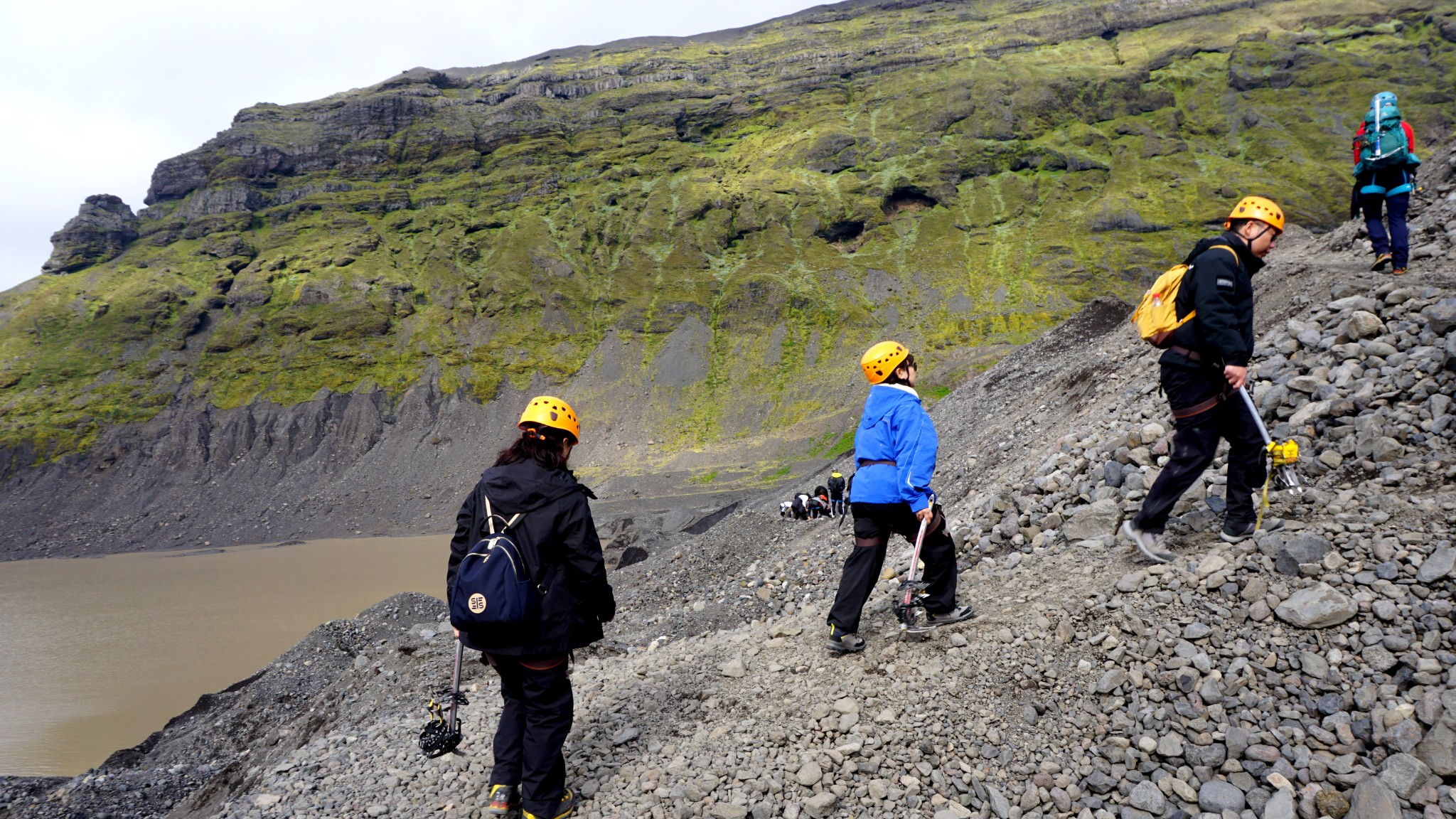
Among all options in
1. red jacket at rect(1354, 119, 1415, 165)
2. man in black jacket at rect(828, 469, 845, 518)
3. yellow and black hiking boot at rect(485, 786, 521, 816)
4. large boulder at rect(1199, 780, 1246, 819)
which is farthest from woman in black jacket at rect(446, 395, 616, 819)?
man in black jacket at rect(828, 469, 845, 518)

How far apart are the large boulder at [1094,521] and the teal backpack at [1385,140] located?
204 inches

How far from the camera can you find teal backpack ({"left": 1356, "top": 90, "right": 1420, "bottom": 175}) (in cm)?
768

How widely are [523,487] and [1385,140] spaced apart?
386 inches

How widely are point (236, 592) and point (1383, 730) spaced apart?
45.6m

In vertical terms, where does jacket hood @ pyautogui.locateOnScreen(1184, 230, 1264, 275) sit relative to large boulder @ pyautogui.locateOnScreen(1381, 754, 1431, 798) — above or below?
above

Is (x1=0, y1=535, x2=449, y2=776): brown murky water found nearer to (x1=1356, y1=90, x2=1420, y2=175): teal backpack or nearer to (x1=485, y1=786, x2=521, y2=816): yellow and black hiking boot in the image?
(x1=485, y1=786, x2=521, y2=816): yellow and black hiking boot

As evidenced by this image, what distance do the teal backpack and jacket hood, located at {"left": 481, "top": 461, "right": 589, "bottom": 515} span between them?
946 cm

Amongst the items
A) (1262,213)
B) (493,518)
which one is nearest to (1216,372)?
(1262,213)

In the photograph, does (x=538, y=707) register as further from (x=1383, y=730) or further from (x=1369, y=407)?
(x=1369, y=407)

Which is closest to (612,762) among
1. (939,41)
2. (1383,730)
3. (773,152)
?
(1383,730)

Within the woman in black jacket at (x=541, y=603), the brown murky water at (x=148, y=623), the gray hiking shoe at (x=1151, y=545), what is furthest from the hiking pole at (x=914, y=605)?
the brown murky water at (x=148, y=623)

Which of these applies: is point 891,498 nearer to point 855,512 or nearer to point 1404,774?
point 855,512

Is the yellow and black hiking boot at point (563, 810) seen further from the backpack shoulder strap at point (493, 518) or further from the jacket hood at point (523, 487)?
the jacket hood at point (523, 487)

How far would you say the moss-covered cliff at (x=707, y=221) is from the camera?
7344 cm
